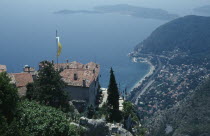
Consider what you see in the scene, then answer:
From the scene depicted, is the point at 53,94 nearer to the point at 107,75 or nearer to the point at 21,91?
the point at 21,91

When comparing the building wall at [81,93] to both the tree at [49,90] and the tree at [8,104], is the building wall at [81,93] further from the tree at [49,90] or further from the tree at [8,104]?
the tree at [8,104]

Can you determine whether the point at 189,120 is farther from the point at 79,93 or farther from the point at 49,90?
the point at 49,90

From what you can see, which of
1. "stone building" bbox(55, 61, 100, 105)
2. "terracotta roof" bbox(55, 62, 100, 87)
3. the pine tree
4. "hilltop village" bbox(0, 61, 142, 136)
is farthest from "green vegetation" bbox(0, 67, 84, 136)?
"terracotta roof" bbox(55, 62, 100, 87)

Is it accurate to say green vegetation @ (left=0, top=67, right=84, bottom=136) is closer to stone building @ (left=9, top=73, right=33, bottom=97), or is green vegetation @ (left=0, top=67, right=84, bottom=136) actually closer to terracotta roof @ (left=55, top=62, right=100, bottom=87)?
stone building @ (left=9, top=73, right=33, bottom=97)

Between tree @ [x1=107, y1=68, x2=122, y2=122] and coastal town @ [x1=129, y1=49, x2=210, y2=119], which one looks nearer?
tree @ [x1=107, y1=68, x2=122, y2=122]

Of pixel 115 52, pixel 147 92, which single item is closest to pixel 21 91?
pixel 147 92

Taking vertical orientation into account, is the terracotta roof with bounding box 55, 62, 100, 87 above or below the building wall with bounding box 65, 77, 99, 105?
above
